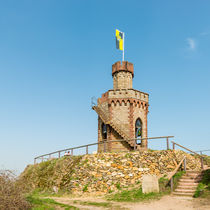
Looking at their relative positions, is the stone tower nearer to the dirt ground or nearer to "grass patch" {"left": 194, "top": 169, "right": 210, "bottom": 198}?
"grass patch" {"left": 194, "top": 169, "right": 210, "bottom": 198}

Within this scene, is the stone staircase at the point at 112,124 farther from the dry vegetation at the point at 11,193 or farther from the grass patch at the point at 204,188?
the dry vegetation at the point at 11,193

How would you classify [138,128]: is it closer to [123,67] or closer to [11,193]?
[123,67]

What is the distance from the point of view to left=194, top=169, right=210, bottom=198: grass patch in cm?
1228

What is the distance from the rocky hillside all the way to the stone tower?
5.23 m

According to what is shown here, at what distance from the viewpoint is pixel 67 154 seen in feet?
76.9

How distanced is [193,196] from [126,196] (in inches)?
160

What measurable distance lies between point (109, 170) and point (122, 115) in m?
9.25

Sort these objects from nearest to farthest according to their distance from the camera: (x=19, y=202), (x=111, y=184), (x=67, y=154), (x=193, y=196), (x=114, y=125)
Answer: (x=19, y=202), (x=193, y=196), (x=111, y=184), (x=67, y=154), (x=114, y=125)

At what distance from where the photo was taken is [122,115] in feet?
86.1

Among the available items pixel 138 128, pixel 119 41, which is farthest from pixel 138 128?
pixel 119 41

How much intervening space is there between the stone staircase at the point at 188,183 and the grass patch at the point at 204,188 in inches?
15.5

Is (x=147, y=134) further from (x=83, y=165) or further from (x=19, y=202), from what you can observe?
(x=19, y=202)

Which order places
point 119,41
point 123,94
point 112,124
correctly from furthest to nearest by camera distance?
point 119,41, point 123,94, point 112,124

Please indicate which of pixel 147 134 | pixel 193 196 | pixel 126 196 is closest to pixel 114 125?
pixel 147 134
